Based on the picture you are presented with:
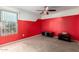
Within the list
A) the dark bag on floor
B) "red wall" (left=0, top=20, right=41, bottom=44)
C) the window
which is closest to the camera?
the window

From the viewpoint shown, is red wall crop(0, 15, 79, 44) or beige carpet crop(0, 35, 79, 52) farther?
red wall crop(0, 15, 79, 44)

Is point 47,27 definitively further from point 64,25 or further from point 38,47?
point 38,47

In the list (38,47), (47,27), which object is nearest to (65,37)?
(47,27)

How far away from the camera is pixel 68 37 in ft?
13.3

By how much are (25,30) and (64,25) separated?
2505 mm

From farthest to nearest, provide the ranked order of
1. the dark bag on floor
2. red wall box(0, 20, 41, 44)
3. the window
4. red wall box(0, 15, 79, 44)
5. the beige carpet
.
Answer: the dark bag on floor < red wall box(0, 15, 79, 44) < red wall box(0, 20, 41, 44) < the window < the beige carpet

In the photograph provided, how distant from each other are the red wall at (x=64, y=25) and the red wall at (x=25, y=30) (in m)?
0.71

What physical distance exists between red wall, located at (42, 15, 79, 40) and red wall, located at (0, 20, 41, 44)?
0.71 meters

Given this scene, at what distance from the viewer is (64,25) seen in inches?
172

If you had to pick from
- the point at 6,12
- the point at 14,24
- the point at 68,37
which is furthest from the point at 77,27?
the point at 6,12

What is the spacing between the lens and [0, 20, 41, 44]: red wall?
3.19 metres

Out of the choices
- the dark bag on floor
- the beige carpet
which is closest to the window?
the beige carpet

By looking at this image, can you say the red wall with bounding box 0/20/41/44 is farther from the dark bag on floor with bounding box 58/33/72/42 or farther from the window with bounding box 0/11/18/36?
the dark bag on floor with bounding box 58/33/72/42
